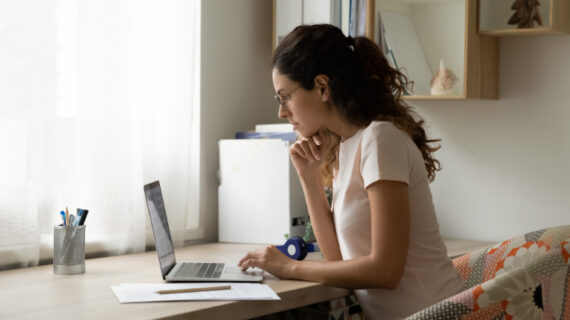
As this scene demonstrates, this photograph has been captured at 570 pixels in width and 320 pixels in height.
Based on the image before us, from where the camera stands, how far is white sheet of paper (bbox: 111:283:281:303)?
155 centimetres

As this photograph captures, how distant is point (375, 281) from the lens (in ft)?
5.36

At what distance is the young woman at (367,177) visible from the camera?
162 cm

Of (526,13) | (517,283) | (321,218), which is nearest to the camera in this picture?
(517,283)

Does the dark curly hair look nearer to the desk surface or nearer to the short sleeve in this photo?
the short sleeve

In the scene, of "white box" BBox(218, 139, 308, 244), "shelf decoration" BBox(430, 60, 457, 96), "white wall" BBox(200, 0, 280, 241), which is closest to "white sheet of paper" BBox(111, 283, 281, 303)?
"white box" BBox(218, 139, 308, 244)

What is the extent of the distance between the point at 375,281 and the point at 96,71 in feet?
3.56

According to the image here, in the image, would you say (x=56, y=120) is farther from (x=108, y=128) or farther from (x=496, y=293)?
(x=496, y=293)

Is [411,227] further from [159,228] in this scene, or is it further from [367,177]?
[159,228]

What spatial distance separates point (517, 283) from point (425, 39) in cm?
147

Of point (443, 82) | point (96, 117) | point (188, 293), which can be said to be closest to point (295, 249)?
point (188, 293)

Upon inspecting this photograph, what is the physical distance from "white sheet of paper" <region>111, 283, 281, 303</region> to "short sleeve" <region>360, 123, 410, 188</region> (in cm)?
33

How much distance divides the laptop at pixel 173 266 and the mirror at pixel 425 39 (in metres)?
1.05

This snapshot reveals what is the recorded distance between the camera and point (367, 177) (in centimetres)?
164

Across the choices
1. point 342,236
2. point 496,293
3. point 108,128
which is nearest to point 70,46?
point 108,128
